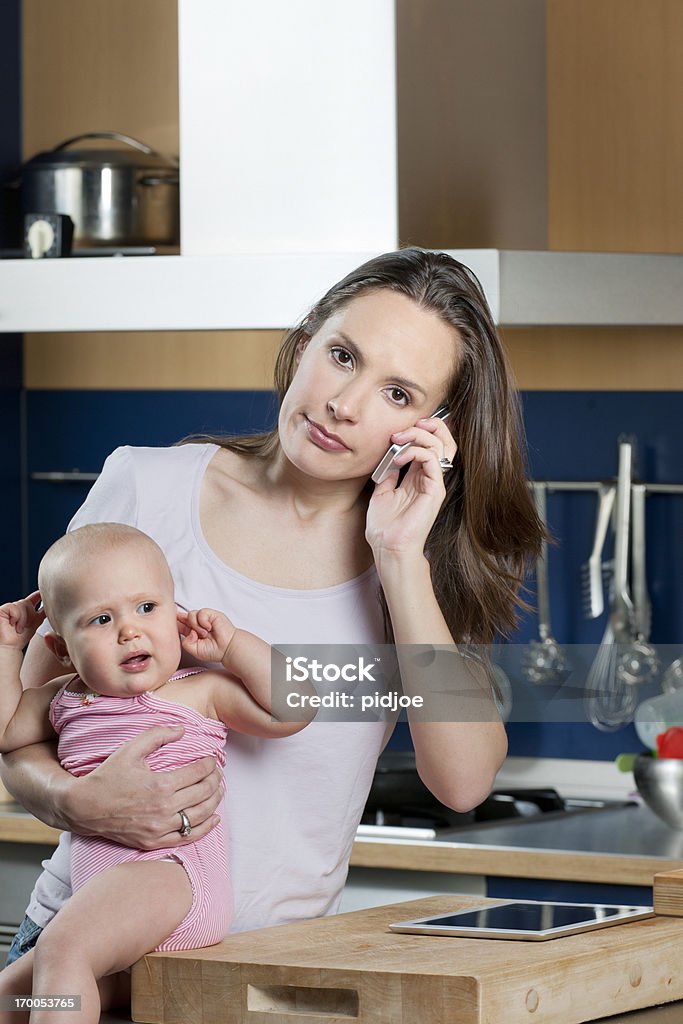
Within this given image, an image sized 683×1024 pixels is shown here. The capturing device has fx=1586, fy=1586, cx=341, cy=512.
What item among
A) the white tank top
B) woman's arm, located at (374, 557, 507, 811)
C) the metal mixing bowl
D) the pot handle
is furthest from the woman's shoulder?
the pot handle

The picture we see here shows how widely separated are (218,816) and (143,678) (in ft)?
0.42

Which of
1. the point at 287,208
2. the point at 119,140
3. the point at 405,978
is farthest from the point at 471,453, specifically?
the point at 119,140

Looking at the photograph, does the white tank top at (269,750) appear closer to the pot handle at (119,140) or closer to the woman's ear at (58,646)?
the woman's ear at (58,646)

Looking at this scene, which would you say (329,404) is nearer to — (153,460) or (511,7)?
(153,460)

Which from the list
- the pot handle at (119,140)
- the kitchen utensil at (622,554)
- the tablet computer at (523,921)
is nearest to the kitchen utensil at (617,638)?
the kitchen utensil at (622,554)

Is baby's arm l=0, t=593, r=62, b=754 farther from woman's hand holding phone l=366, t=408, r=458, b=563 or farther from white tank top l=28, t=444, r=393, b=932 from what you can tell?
woman's hand holding phone l=366, t=408, r=458, b=563

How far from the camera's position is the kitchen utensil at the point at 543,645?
9.01ft

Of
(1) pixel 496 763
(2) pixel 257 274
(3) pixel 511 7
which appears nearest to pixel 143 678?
(1) pixel 496 763

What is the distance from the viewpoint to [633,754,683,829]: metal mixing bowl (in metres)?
2.37

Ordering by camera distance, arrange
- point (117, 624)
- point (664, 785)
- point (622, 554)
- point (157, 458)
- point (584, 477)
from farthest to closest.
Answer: point (584, 477), point (622, 554), point (664, 785), point (157, 458), point (117, 624)

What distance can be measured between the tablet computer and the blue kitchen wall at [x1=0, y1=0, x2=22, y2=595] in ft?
6.60

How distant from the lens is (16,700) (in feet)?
4.37

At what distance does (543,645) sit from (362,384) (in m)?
1.44

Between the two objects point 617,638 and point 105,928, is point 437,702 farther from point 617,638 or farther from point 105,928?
point 617,638
